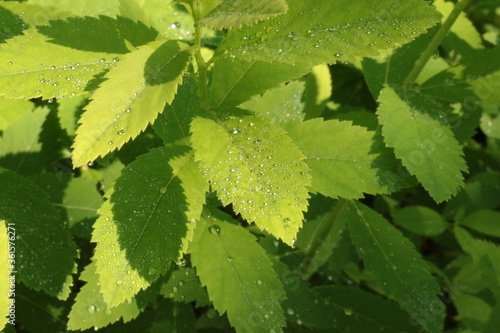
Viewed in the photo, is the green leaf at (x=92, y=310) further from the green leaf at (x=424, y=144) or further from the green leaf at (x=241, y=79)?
the green leaf at (x=424, y=144)

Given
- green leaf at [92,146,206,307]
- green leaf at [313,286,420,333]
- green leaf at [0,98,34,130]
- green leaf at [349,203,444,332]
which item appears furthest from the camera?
green leaf at [0,98,34,130]

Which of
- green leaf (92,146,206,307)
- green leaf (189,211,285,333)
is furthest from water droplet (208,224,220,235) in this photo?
green leaf (92,146,206,307)

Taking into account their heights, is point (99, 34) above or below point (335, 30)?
below

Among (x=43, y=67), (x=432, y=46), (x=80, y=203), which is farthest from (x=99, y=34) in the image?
(x=432, y=46)

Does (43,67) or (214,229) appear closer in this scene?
(43,67)

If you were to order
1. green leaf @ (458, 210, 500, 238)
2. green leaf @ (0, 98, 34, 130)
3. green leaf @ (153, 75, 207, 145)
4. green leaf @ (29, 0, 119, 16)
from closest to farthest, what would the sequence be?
green leaf @ (153, 75, 207, 145) < green leaf @ (29, 0, 119, 16) < green leaf @ (0, 98, 34, 130) < green leaf @ (458, 210, 500, 238)

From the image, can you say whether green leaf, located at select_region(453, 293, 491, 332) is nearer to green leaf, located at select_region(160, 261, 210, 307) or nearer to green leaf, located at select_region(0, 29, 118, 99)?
green leaf, located at select_region(160, 261, 210, 307)

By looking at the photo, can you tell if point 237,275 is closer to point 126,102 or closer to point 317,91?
point 126,102

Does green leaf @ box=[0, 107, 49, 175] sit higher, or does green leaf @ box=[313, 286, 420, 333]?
green leaf @ box=[0, 107, 49, 175]
